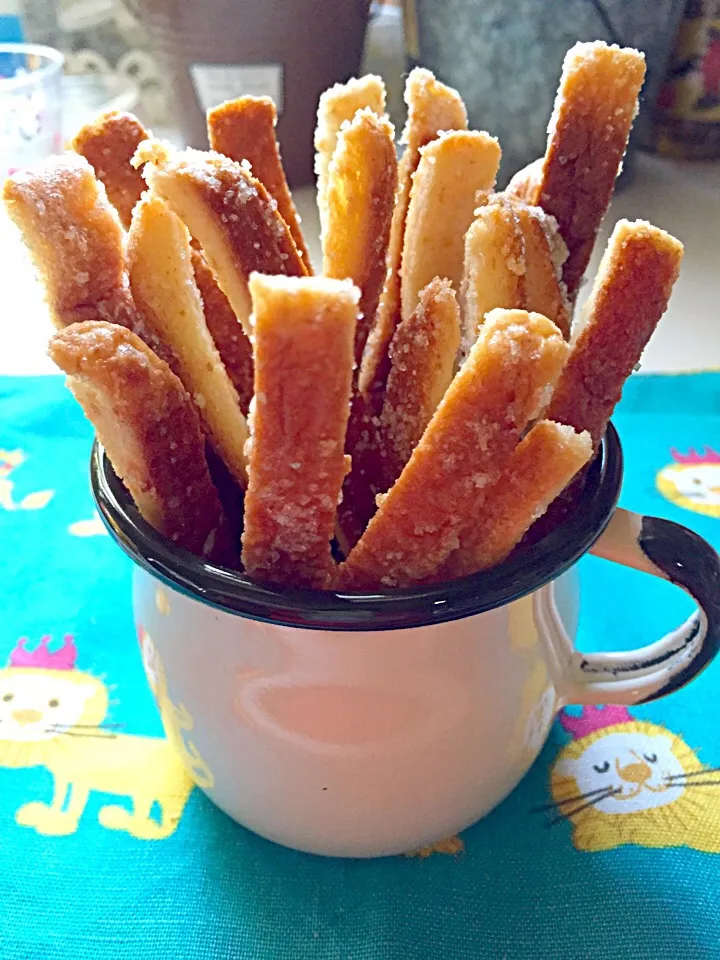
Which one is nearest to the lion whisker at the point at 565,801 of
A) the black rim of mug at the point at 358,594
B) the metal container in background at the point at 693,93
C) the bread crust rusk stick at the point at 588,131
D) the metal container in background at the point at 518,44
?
the black rim of mug at the point at 358,594

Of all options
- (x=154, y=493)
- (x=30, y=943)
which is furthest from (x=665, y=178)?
(x=30, y=943)

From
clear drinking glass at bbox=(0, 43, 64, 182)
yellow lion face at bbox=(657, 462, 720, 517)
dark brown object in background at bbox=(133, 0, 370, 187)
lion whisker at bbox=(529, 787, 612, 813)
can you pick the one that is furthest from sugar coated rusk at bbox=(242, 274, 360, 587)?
clear drinking glass at bbox=(0, 43, 64, 182)

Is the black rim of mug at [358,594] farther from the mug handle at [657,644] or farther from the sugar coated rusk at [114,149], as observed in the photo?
the sugar coated rusk at [114,149]

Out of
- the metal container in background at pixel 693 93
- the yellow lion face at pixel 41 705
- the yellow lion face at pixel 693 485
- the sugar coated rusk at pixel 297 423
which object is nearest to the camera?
the sugar coated rusk at pixel 297 423

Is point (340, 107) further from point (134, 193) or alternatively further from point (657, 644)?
point (657, 644)

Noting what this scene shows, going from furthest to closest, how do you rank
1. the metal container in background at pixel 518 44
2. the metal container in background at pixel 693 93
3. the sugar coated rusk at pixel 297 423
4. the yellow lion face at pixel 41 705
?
the metal container in background at pixel 693 93 → the metal container in background at pixel 518 44 → the yellow lion face at pixel 41 705 → the sugar coated rusk at pixel 297 423
